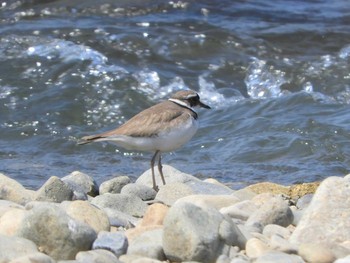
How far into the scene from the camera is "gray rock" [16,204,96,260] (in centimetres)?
489

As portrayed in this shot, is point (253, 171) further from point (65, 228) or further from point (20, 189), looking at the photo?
point (65, 228)

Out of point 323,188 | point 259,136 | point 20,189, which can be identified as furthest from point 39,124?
point 323,188

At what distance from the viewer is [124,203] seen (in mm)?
6422

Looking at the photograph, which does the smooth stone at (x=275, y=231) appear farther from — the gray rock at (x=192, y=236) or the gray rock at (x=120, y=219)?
the gray rock at (x=120, y=219)

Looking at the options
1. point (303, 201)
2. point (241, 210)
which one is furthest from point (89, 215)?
point (303, 201)

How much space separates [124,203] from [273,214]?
1140mm

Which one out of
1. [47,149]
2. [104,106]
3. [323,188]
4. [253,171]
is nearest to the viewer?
[323,188]

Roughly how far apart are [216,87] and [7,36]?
339 cm

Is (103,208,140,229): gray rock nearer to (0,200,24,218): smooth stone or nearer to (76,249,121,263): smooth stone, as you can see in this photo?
(0,200,24,218): smooth stone

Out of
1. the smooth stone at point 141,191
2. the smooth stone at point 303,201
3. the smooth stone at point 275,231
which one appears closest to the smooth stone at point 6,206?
the smooth stone at point 141,191

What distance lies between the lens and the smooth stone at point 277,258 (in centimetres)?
466

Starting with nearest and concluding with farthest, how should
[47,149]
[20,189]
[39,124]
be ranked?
[20,189] → [47,149] → [39,124]

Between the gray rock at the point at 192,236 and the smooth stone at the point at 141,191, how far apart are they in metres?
1.98

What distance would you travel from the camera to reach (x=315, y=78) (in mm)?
13023
